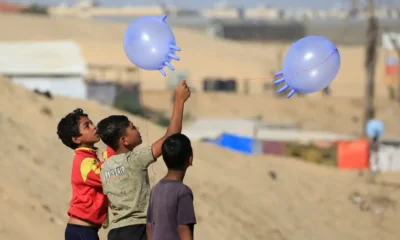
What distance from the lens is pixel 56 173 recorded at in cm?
1212

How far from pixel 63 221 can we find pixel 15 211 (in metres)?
0.63

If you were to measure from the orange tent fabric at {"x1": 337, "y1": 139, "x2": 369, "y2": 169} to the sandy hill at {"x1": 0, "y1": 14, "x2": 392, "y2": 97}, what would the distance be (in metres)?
31.6

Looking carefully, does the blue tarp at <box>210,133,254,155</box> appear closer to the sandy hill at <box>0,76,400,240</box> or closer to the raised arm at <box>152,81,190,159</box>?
the sandy hill at <box>0,76,400,240</box>

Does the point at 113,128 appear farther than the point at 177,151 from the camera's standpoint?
Yes

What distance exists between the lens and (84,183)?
5.76 meters

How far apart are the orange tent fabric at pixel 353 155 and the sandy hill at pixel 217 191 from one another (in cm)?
206

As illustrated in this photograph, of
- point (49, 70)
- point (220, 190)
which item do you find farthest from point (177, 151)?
point (49, 70)

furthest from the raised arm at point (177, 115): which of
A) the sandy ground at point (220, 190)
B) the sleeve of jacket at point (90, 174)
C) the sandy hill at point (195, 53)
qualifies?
the sandy hill at point (195, 53)

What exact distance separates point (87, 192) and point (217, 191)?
27.9 feet

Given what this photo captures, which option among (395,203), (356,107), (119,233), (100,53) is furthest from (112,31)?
(119,233)

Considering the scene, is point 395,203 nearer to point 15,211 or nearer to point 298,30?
point 15,211

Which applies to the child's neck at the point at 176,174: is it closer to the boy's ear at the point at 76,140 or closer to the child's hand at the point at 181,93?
the child's hand at the point at 181,93

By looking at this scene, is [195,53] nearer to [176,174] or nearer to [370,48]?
[370,48]

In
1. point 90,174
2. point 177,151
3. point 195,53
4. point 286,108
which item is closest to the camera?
point 177,151
